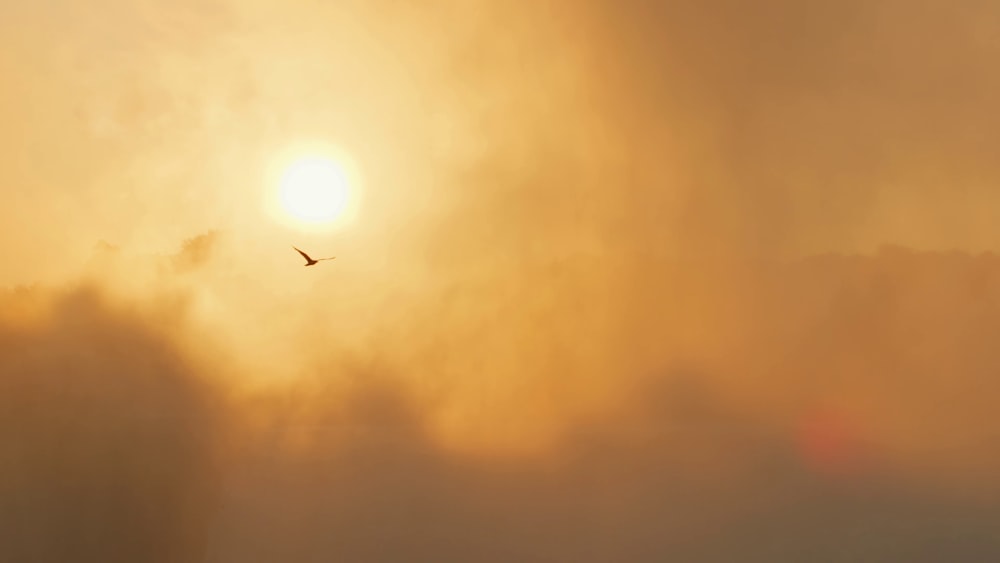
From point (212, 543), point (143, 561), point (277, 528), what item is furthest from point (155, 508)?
point (277, 528)

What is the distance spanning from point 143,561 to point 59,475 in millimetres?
6661

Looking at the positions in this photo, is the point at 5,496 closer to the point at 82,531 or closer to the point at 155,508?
the point at 82,531

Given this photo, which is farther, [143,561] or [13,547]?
[143,561]

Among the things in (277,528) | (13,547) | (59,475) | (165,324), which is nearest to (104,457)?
(59,475)

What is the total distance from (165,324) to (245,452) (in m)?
8.19

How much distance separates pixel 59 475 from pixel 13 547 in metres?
4.14

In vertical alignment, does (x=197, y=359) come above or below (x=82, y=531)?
above

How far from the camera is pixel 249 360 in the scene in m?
41.7

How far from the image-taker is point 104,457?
151 feet

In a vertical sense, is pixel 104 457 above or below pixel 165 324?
Result: below

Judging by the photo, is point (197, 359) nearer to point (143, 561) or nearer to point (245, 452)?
point (245, 452)

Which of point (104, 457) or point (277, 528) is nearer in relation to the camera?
point (277, 528)

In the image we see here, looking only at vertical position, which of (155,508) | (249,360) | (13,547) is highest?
(249,360)

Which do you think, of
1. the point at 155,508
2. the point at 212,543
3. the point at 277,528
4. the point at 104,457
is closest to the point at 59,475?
the point at 104,457
